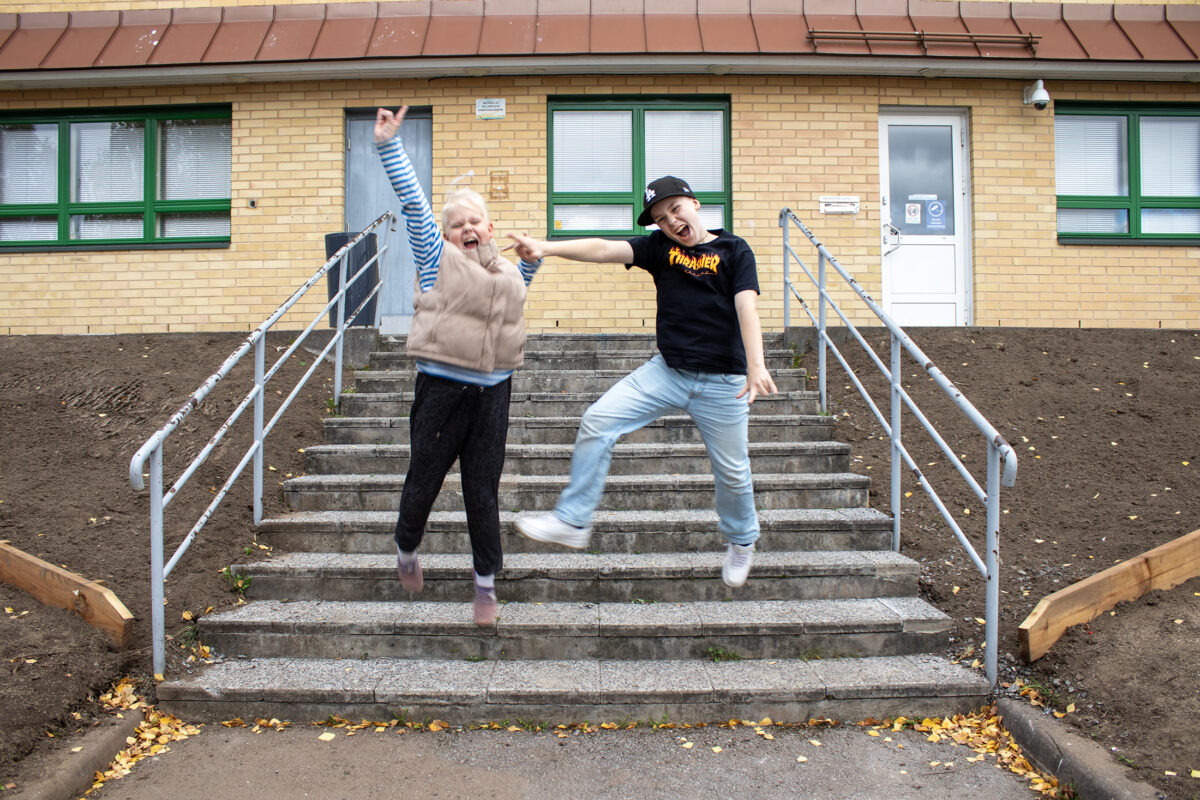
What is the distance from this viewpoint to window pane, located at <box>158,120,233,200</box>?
851 cm

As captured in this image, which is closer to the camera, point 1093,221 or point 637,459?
point 637,459

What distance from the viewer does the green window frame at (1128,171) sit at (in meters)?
8.48

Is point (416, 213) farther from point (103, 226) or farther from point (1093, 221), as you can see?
point (1093, 221)

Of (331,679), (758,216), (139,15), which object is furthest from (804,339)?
(139,15)

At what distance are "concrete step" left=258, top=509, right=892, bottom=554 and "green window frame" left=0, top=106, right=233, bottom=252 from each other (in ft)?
17.6

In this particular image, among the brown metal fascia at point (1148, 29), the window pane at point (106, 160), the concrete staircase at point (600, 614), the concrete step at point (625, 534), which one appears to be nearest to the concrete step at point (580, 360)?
the concrete staircase at point (600, 614)

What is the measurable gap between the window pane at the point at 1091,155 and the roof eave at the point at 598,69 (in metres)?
0.52

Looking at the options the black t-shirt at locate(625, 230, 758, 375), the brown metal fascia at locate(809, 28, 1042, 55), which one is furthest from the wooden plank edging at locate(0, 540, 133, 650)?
the brown metal fascia at locate(809, 28, 1042, 55)

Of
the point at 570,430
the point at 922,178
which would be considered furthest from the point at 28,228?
the point at 922,178

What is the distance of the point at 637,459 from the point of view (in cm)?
494

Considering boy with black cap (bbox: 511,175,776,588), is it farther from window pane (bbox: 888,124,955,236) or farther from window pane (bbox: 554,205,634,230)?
window pane (bbox: 888,124,955,236)

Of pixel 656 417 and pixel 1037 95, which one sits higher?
pixel 1037 95

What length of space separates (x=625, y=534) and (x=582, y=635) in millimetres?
815

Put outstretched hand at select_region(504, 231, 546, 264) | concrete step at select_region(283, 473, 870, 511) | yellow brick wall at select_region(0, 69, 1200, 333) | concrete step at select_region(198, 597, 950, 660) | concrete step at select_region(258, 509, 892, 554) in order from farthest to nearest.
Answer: yellow brick wall at select_region(0, 69, 1200, 333) → concrete step at select_region(283, 473, 870, 511) → concrete step at select_region(258, 509, 892, 554) → concrete step at select_region(198, 597, 950, 660) → outstretched hand at select_region(504, 231, 546, 264)
